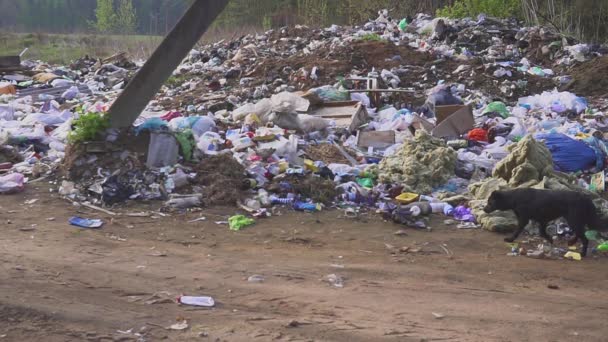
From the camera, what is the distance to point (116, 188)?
6434 millimetres

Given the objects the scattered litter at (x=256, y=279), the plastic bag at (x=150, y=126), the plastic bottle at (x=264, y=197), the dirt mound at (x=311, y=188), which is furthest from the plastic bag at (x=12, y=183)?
the scattered litter at (x=256, y=279)

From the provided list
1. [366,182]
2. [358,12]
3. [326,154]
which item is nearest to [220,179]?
[366,182]

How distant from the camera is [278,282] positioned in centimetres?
434

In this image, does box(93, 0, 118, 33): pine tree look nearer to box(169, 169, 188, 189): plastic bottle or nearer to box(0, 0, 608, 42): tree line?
box(0, 0, 608, 42): tree line

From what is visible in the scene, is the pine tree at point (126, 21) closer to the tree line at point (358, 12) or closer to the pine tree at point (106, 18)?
the tree line at point (358, 12)

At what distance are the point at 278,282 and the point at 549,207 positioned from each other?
2559 millimetres

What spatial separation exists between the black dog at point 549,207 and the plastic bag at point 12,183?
455 cm

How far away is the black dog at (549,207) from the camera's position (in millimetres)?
5496

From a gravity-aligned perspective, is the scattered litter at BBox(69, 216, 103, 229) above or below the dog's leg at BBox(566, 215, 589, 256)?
below

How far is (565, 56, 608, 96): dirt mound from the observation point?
477 inches

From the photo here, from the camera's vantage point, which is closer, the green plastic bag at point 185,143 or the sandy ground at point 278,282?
the sandy ground at point 278,282

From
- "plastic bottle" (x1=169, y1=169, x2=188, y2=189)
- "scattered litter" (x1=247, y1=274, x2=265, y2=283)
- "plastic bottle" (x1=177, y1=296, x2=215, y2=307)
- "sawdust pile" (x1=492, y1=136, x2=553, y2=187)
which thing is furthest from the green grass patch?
"plastic bottle" (x1=177, y1=296, x2=215, y2=307)

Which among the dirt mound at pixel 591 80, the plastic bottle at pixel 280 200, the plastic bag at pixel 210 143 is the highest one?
the dirt mound at pixel 591 80

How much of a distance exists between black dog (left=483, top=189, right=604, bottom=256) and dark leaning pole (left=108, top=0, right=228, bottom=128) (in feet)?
10.6
